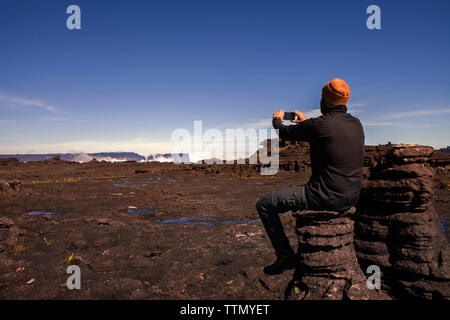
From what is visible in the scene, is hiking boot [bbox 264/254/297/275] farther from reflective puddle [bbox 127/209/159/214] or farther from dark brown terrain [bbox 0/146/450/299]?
reflective puddle [bbox 127/209/159/214]

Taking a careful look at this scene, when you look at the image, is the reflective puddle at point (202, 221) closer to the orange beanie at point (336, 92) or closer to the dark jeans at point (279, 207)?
the dark jeans at point (279, 207)

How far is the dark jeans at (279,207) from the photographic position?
3709 mm

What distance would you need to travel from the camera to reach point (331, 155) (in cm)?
349

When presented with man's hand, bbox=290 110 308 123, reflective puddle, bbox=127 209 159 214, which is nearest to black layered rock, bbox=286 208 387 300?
man's hand, bbox=290 110 308 123

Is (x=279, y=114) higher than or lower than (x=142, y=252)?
higher

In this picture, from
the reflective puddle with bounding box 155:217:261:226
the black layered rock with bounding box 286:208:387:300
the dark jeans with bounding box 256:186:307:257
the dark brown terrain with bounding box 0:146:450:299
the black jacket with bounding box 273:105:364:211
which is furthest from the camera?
the reflective puddle with bounding box 155:217:261:226

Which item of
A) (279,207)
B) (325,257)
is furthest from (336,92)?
(325,257)

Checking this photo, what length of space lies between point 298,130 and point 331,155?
544 millimetres

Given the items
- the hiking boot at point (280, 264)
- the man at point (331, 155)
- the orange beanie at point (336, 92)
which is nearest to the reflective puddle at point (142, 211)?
the hiking boot at point (280, 264)

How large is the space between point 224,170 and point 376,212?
104ft

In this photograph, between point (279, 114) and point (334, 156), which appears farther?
point (279, 114)

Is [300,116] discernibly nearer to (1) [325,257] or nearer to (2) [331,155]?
(2) [331,155]

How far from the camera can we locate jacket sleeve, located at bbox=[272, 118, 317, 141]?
3.54 m
